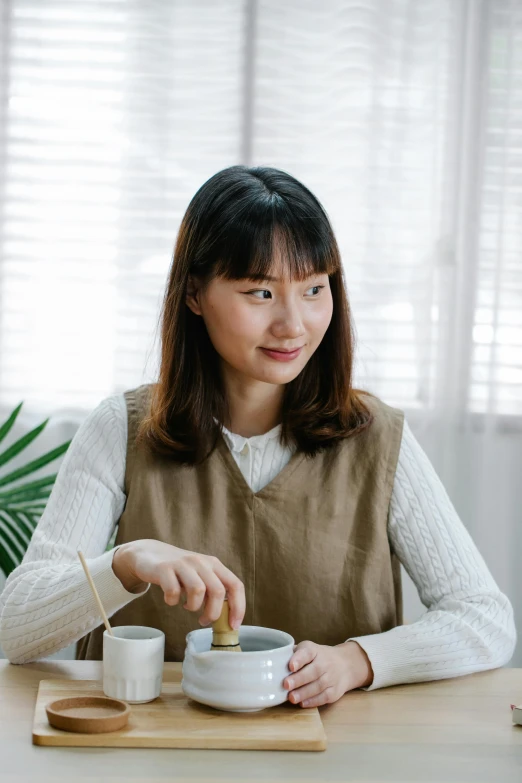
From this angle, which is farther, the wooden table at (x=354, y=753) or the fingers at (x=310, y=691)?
the fingers at (x=310, y=691)

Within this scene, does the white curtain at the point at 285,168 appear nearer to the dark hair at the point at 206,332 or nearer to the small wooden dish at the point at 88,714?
the dark hair at the point at 206,332

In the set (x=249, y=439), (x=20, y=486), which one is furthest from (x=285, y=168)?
(x=249, y=439)

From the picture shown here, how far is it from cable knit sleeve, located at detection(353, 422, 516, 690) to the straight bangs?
35 centimetres

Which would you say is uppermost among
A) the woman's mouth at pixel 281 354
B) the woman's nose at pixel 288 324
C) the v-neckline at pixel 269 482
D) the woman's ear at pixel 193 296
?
the woman's ear at pixel 193 296

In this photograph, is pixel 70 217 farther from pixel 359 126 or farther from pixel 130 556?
pixel 130 556

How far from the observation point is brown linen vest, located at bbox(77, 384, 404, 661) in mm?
1558

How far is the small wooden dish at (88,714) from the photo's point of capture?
102cm

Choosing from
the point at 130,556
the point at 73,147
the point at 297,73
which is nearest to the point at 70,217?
the point at 73,147

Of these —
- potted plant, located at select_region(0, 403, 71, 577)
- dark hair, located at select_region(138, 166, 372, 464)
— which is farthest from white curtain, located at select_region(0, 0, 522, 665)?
dark hair, located at select_region(138, 166, 372, 464)

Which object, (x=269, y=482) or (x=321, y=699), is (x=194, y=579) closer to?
(x=321, y=699)

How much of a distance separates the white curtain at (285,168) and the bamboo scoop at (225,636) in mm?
1766

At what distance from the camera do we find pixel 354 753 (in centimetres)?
101

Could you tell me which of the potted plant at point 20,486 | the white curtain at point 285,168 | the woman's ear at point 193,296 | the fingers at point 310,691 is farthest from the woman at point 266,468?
the white curtain at point 285,168

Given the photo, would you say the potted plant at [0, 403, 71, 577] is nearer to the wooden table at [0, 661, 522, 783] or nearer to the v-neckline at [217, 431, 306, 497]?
the v-neckline at [217, 431, 306, 497]
